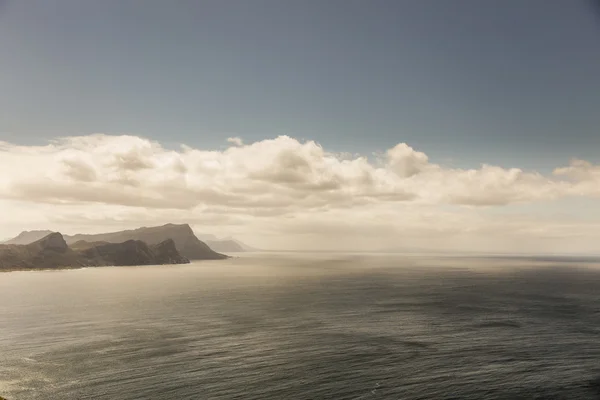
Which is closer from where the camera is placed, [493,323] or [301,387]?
[301,387]

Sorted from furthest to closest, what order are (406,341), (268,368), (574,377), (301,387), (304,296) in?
(304,296), (406,341), (268,368), (574,377), (301,387)

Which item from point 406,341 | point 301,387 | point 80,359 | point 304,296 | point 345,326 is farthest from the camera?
point 304,296

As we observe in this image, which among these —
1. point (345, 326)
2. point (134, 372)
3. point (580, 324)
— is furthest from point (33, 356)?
point (580, 324)

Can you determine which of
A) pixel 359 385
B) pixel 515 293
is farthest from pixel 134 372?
pixel 515 293

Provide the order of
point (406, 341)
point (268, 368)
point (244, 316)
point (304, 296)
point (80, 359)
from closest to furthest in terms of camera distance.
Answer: point (268, 368) < point (80, 359) < point (406, 341) < point (244, 316) < point (304, 296)

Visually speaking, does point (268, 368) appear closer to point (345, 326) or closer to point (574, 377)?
point (345, 326)

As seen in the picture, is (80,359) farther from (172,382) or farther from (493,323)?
(493,323)

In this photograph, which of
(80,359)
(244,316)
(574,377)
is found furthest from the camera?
(244,316)

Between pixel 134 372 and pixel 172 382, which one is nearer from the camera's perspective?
pixel 172 382
